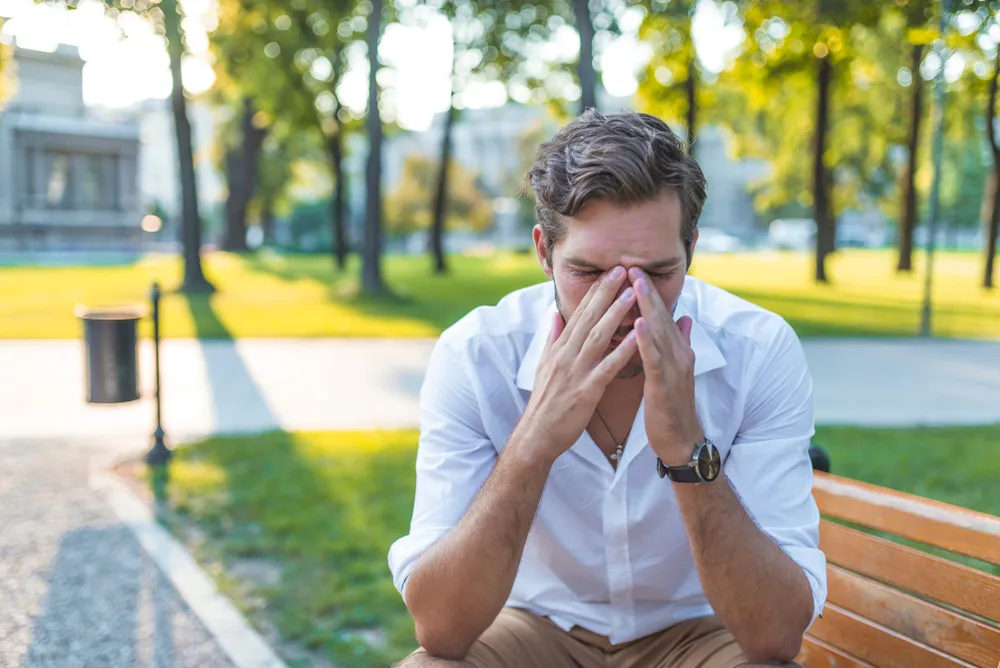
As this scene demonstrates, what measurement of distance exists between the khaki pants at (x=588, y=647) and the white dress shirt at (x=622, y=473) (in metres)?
0.04

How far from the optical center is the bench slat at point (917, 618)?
86.7 inches

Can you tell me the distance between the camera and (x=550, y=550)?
2.49 meters

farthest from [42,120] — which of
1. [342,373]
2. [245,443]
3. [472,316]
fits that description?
[472,316]

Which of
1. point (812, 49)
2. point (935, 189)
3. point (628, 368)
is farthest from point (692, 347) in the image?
point (812, 49)

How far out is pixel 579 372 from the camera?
223cm

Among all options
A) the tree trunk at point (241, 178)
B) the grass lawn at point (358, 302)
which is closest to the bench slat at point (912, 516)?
the grass lawn at point (358, 302)

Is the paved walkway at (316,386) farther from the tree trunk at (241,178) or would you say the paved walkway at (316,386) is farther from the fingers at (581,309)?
the tree trunk at (241,178)

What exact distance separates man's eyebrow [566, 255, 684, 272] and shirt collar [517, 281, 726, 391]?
169mm

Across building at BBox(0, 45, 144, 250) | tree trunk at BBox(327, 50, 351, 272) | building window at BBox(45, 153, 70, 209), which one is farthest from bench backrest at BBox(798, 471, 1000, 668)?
building window at BBox(45, 153, 70, 209)

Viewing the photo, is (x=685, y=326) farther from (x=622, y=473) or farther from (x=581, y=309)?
(x=622, y=473)

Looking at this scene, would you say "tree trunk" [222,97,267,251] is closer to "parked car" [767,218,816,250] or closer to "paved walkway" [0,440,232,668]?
"paved walkway" [0,440,232,668]

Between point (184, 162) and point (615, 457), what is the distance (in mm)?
20297

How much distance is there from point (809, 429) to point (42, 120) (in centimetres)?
5457

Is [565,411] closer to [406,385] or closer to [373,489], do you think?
[373,489]
